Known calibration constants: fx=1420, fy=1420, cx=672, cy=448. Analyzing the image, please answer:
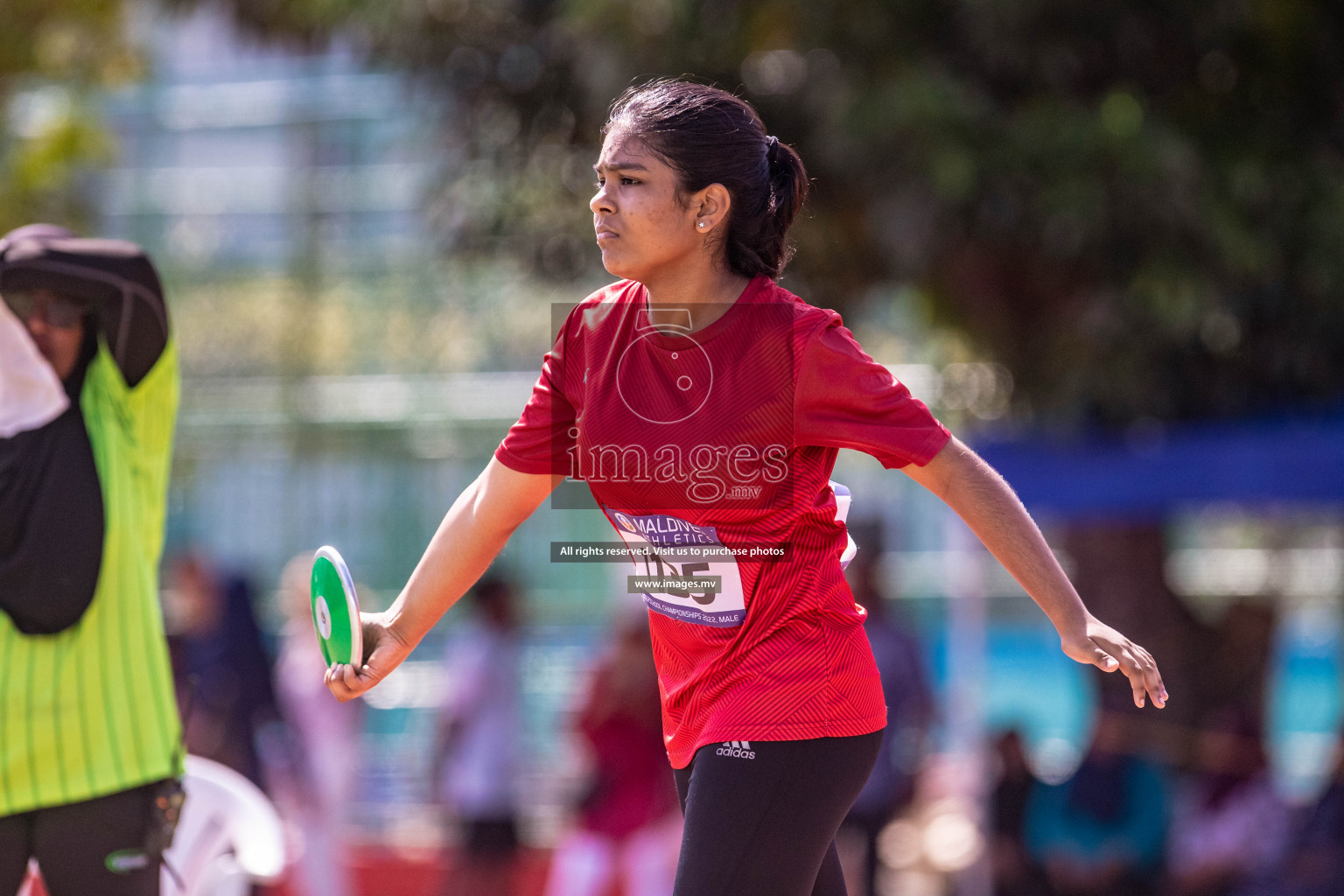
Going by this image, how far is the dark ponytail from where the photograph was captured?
2.39 m

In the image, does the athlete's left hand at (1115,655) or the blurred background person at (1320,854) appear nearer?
the athlete's left hand at (1115,655)

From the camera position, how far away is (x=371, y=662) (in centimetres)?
251

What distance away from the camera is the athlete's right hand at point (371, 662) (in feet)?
8.07

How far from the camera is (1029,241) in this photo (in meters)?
5.88

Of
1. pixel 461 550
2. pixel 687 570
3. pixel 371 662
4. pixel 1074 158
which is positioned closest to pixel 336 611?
pixel 371 662

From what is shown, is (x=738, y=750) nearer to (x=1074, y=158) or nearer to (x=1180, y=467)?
(x=1074, y=158)

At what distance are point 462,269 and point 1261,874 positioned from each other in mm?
5165

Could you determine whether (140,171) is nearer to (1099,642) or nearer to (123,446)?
(123,446)

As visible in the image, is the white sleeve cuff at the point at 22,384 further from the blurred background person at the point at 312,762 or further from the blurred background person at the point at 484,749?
the blurred background person at the point at 312,762

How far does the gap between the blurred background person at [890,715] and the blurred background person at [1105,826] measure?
68 centimetres

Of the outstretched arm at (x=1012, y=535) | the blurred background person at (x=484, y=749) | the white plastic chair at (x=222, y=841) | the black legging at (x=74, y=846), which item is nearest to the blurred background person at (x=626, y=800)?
the blurred background person at (x=484, y=749)

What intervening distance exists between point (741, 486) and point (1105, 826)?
4575 millimetres

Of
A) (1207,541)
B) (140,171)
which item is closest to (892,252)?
(140,171)

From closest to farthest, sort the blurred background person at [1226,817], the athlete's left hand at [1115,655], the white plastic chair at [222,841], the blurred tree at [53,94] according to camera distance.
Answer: the athlete's left hand at [1115,655], the white plastic chair at [222,841], the blurred background person at [1226,817], the blurred tree at [53,94]
